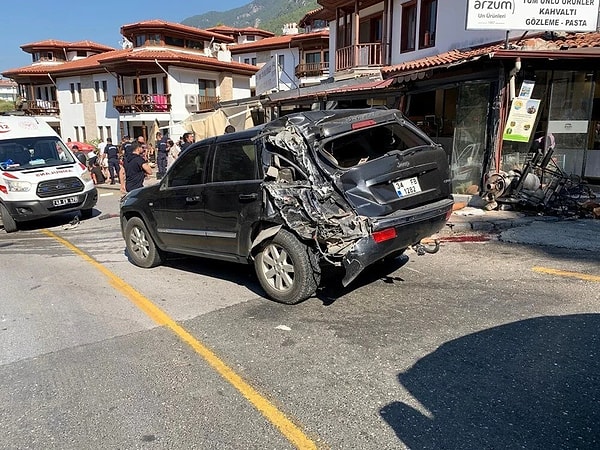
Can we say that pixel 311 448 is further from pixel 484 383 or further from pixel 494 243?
pixel 494 243

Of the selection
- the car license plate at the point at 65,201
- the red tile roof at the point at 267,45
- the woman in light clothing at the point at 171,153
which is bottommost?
the car license plate at the point at 65,201

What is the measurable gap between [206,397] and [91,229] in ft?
26.4

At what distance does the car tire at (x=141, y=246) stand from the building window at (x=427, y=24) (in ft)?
42.2

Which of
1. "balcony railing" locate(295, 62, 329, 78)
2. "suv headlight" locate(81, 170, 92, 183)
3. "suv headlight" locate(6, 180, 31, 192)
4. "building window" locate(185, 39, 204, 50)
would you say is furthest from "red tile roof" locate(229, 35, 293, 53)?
"suv headlight" locate(6, 180, 31, 192)

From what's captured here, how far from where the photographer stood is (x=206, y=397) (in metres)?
3.29

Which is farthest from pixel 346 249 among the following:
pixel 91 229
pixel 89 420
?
pixel 91 229

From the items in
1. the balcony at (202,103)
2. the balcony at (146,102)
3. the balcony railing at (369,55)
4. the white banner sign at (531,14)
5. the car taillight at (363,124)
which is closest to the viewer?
the car taillight at (363,124)

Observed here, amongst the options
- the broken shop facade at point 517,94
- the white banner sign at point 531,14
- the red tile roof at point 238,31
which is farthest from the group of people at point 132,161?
the red tile roof at point 238,31

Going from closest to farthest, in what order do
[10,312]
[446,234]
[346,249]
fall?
1. [346,249]
2. [10,312]
3. [446,234]

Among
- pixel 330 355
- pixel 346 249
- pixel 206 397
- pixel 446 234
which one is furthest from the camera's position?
pixel 446 234

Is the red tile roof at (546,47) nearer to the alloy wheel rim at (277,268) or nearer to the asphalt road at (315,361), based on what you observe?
the asphalt road at (315,361)

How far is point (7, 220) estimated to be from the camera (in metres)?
9.97

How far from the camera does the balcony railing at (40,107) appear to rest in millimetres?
46281

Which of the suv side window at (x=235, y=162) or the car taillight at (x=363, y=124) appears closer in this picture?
the car taillight at (x=363, y=124)
